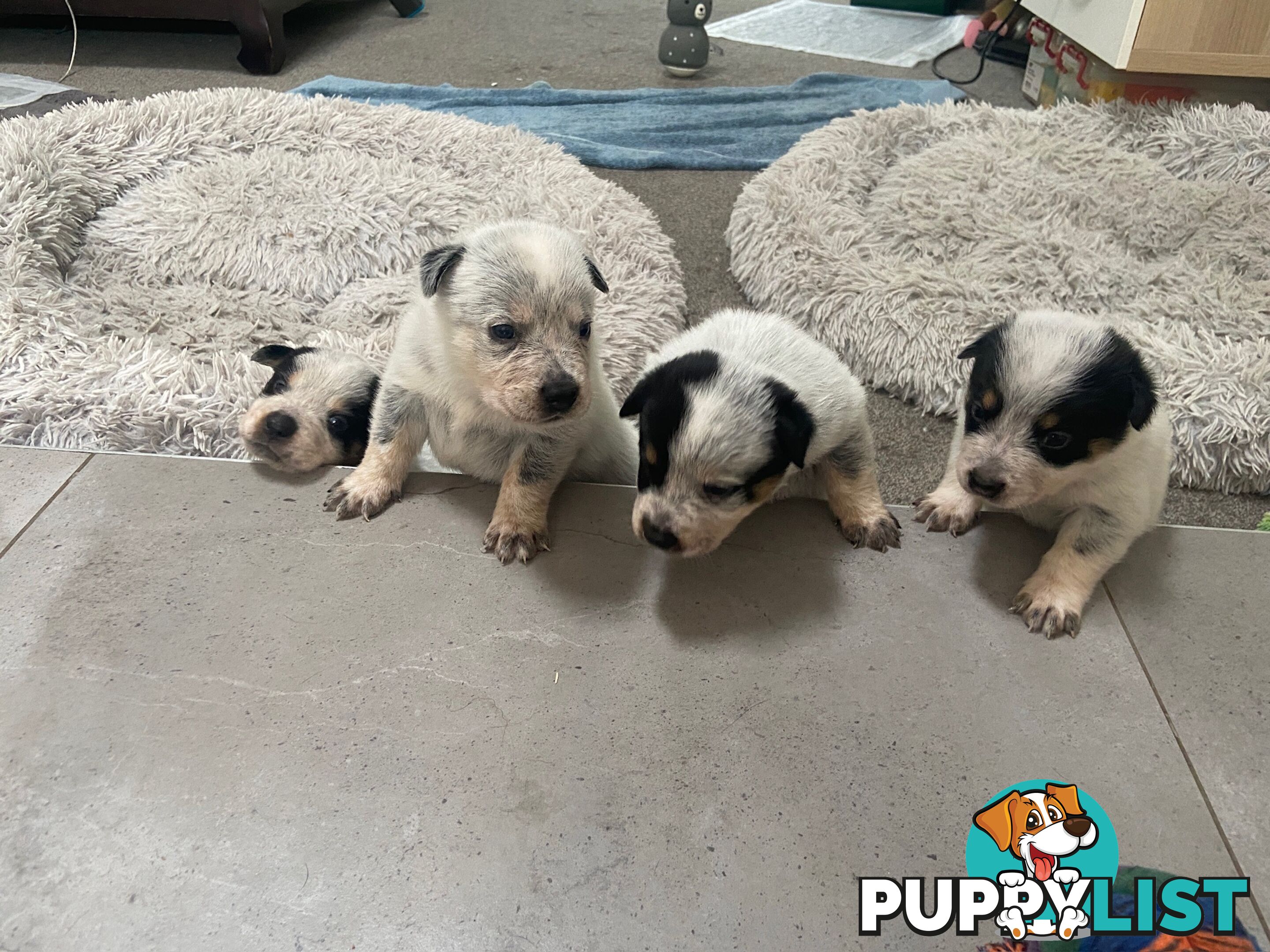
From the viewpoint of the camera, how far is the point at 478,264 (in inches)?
77.1

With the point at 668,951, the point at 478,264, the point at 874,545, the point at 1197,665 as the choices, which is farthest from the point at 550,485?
the point at 1197,665

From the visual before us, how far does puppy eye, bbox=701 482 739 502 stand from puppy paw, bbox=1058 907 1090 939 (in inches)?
35.9

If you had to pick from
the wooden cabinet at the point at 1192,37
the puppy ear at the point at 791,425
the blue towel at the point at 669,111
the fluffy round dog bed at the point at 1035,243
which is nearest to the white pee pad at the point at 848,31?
the blue towel at the point at 669,111

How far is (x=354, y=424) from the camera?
2.42 meters

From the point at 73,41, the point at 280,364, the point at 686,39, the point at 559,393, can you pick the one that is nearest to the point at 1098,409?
the point at 559,393

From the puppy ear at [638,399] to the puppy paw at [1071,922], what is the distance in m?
1.17

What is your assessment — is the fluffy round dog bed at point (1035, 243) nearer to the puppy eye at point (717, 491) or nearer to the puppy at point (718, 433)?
the puppy at point (718, 433)

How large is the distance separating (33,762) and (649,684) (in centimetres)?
113

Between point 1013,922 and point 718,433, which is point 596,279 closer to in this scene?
point 718,433

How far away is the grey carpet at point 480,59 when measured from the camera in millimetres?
4418

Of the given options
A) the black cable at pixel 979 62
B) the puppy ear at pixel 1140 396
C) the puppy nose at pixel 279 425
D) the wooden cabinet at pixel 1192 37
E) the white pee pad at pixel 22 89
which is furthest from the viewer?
the black cable at pixel 979 62

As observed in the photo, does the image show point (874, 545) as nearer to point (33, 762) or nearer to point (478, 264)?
point (478, 264)

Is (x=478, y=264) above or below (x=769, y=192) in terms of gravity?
above

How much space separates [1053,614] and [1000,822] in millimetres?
536
